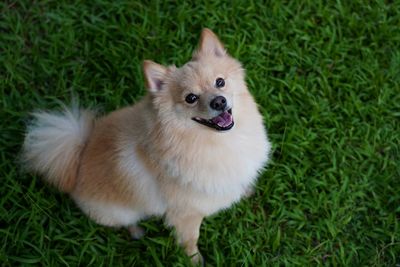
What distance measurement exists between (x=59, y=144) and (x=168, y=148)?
643 mm

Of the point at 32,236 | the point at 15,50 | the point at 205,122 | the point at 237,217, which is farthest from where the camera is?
the point at 15,50

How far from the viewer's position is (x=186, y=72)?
80.9 inches

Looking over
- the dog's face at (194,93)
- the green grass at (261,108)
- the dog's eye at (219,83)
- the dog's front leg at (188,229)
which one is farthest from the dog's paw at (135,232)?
the dog's eye at (219,83)

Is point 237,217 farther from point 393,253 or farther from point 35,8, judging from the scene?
point 35,8

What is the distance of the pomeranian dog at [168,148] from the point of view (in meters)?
2.01

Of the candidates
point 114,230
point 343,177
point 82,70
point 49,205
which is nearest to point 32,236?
point 49,205

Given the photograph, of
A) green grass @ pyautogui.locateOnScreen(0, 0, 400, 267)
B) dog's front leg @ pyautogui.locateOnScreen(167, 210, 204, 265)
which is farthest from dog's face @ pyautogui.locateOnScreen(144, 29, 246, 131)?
green grass @ pyautogui.locateOnScreen(0, 0, 400, 267)

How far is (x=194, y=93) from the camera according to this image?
2.00 metres

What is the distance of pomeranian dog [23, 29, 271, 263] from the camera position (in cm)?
201

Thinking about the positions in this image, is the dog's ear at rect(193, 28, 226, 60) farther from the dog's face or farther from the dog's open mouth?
the dog's open mouth

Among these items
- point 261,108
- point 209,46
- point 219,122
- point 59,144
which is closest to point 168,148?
point 219,122

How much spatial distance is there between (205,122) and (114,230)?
110 centimetres

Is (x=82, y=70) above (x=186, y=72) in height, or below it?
below

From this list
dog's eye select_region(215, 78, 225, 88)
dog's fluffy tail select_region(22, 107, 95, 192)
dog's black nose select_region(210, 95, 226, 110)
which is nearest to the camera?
dog's black nose select_region(210, 95, 226, 110)
